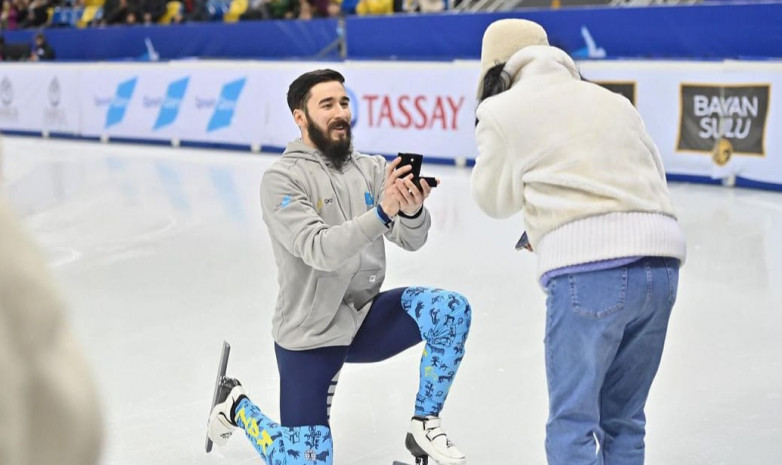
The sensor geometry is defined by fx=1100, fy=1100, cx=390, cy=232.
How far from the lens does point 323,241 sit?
3121mm

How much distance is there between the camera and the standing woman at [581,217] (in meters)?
2.52

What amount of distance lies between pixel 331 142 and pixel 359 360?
71cm

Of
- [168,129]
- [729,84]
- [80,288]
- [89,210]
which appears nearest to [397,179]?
[80,288]

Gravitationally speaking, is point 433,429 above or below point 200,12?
above

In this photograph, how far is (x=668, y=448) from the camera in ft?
12.4

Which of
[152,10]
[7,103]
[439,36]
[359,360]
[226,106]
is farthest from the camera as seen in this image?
[152,10]

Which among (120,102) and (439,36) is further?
(120,102)

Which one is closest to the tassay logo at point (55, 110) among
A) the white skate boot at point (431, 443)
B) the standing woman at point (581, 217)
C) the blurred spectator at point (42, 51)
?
the blurred spectator at point (42, 51)

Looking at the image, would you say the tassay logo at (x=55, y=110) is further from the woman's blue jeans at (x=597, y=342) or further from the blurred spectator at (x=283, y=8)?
the woman's blue jeans at (x=597, y=342)

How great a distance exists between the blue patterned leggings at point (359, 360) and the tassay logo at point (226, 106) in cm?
1138

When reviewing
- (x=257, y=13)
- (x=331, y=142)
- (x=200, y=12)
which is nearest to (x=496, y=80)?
(x=331, y=142)

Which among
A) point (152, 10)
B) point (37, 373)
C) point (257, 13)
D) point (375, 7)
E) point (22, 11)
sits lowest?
point (22, 11)

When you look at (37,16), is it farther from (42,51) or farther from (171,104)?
(171,104)

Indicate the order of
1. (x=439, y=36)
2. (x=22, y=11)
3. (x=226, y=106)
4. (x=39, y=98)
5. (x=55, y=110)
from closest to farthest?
(x=439, y=36)
(x=226, y=106)
(x=55, y=110)
(x=39, y=98)
(x=22, y=11)
